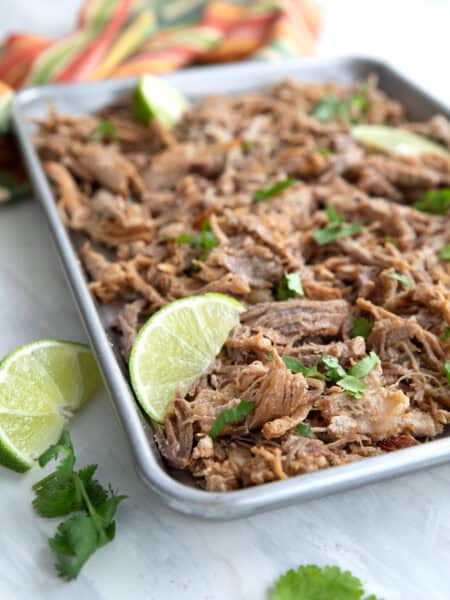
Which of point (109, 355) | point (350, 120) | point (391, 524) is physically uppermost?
point (109, 355)

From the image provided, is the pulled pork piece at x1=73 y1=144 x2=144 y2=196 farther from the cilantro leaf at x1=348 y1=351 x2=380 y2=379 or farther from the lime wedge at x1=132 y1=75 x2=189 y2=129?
the cilantro leaf at x1=348 y1=351 x2=380 y2=379

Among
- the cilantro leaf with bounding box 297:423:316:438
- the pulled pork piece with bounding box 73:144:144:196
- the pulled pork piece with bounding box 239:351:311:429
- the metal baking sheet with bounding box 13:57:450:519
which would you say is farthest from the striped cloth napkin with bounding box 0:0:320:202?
the cilantro leaf with bounding box 297:423:316:438

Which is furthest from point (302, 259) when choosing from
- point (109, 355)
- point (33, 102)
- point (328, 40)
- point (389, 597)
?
point (328, 40)

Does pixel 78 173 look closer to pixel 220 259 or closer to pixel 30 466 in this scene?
pixel 220 259

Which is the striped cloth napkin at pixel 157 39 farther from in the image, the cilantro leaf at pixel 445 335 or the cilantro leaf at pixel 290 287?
the cilantro leaf at pixel 445 335

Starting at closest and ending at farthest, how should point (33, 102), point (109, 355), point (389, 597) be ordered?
1. point (389, 597)
2. point (109, 355)
3. point (33, 102)

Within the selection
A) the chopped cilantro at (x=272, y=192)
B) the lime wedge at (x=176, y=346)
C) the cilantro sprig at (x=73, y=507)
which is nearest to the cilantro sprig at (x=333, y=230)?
the chopped cilantro at (x=272, y=192)
